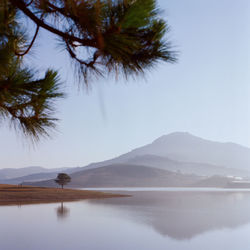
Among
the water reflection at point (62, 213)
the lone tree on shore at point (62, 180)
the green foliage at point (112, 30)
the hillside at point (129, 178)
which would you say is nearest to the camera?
the green foliage at point (112, 30)

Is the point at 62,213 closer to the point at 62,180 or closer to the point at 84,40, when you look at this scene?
the point at 84,40

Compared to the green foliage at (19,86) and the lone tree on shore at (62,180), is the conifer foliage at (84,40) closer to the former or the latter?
the green foliage at (19,86)

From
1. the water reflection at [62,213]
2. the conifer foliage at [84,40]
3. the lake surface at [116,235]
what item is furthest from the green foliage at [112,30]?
the water reflection at [62,213]

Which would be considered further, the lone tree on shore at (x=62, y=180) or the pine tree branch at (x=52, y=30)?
the lone tree on shore at (x=62, y=180)

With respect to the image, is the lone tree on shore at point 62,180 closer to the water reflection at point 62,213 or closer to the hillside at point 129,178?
the water reflection at point 62,213

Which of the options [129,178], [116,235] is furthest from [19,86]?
[129,178]

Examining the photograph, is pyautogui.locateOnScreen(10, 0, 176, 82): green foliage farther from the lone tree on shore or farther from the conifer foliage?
the lone tree on shore

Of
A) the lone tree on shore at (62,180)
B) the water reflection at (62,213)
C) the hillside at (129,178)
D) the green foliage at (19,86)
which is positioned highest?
the green foliage at (19,86)

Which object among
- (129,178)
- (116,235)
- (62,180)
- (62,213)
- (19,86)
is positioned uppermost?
(19,86)

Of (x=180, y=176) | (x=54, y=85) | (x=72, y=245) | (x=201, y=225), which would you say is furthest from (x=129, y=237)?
(x=180, y=176)

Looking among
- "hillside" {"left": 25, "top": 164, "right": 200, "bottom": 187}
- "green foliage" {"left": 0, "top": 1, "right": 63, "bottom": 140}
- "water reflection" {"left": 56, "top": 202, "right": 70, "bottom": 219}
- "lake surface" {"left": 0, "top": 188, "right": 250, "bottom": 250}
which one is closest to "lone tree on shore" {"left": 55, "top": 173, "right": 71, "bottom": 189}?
"water reflection" {"left": 56, "top": 202, "right": 70, "bottom": 219}

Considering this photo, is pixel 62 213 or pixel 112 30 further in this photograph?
pixel 62 213

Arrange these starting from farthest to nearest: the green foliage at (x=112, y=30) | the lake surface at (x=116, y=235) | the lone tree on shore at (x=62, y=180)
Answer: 1. the lone tree on shore at (x=62, y=180)
2. the lake surface at (x=116, y=235)
3. the green foliage at (x=112, y=30)

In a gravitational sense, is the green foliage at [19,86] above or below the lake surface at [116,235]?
above
